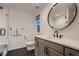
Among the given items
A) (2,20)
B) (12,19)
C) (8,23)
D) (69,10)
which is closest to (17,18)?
(12,19)

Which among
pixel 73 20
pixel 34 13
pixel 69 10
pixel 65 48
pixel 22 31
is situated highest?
pixel 34 13

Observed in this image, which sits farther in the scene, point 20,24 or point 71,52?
point 20,24

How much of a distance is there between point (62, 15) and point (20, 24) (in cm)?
249

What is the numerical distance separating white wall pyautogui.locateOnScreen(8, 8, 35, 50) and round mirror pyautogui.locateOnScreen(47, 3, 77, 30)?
1.78 m

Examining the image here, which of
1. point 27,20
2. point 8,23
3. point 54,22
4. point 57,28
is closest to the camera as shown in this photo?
point 57,28

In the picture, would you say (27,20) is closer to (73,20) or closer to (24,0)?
(24,0)

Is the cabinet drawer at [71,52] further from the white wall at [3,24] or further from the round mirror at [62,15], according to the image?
the white wall at [3,24]

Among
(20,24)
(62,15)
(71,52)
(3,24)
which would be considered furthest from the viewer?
(20,24)

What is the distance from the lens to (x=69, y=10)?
176 cm

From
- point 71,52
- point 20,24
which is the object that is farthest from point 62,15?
point 20,24

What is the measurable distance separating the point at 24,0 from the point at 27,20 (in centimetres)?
161

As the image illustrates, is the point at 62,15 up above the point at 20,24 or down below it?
above

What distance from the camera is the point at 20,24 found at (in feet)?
12.0

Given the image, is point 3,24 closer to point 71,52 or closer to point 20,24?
point 20,24
